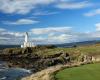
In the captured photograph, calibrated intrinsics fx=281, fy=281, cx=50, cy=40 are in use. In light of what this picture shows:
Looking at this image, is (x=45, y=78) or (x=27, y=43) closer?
(x=45, y=78)

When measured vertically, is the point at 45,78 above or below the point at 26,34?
below

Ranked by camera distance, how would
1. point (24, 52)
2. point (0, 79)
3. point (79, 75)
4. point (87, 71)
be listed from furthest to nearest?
point (24, 52) < point (0, 79) < point (87, 71) < point (79, 75)

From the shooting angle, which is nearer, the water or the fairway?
the fairway

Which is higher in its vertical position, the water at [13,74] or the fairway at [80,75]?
the fairway at [80,75]

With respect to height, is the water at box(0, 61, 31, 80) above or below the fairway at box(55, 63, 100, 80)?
below

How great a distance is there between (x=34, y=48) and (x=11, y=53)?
10142 mm

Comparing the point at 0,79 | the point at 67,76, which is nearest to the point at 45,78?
the point at 67,76

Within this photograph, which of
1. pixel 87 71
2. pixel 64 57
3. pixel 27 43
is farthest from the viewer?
pixel 27 43

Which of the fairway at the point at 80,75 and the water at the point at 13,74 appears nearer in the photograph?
the fairway at the point at 80,75

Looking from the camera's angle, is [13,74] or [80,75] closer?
[80,75]

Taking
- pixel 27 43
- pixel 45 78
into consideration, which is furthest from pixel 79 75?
pixel 27 43

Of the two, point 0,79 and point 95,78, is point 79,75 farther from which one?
point 0,79

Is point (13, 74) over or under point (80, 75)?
under

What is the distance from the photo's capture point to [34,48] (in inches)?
4609
